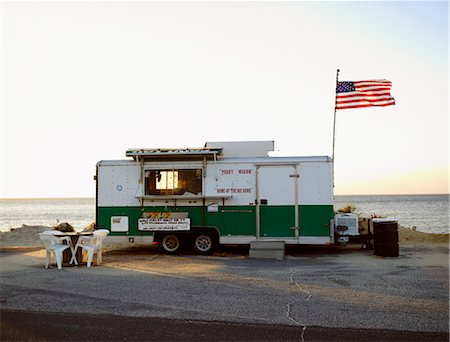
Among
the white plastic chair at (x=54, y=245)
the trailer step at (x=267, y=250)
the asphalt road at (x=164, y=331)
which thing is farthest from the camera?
the trailer step at (x=267, y=250)

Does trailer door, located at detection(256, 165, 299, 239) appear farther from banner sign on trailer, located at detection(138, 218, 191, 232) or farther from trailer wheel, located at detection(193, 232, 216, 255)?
banner sign on trailer, located at detection(138, 218, 191, 232)

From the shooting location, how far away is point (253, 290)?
31.4 feet

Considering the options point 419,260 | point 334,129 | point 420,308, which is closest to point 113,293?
point 420,308

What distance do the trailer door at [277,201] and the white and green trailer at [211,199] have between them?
29mm

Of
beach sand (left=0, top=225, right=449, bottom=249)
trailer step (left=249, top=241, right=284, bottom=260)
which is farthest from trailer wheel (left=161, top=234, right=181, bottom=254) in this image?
beach sand (left=0, top=225, right=449, bottom=249)

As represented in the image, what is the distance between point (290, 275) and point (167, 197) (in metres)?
5.50

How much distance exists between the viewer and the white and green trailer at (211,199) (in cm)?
1529

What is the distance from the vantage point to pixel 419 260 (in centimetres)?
1360

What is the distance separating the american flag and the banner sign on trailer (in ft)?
22.4

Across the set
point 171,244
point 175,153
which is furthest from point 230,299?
point 175,153

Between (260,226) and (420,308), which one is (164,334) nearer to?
(420,308)

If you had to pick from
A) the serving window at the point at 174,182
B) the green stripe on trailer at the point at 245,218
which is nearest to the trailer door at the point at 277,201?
the green stripe on trailer at the point at 245,218

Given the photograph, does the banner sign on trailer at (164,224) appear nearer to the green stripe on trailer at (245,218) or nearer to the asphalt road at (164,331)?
the green stripe on trailer at (245,218)

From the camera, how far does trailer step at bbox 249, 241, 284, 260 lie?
47.9 feet
